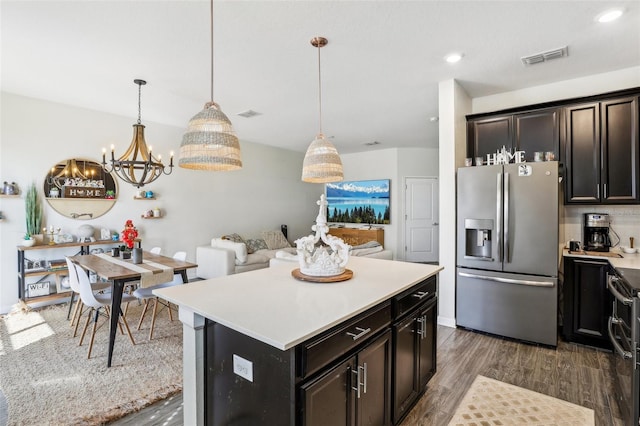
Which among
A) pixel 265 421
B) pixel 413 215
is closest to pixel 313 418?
pixel 265 421

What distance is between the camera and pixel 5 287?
3.98 m

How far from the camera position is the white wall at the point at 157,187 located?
4020mm

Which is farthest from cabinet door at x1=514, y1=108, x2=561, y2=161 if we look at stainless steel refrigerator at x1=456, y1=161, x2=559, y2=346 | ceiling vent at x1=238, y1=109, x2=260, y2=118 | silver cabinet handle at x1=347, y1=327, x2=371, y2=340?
ceiling vent at x1=238, y1=109, x2=260, y2=118

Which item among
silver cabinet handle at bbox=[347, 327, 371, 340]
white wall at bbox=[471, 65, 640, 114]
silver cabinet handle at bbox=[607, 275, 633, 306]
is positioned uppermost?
white wall at bbox=[471, 65, 640, 114]

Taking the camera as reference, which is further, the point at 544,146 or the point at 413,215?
the point at 413,215

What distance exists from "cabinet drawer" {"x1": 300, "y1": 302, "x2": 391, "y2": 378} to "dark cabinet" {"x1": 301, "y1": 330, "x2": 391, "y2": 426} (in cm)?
5

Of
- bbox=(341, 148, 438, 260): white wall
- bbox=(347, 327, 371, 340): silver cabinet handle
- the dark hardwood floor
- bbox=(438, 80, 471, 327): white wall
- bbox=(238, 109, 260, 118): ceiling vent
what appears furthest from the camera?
bbox=(341, 148, 438, 260): white wall

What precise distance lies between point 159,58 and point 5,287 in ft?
11.9

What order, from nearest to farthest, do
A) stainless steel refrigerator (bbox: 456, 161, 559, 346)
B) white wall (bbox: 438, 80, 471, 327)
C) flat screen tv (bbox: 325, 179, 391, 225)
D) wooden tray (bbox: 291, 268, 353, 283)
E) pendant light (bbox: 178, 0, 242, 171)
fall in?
pendant light (bbox: 178, 0, 242, 171), wooden tray (bbox: 291, 268, 353, 283), stainless steel refrigerator (bbox: 456, 161, 559, 346), white wall (bbox: 438, 80, 471, 327), flat screen tv (bbox: 325, 179, 391, 225)

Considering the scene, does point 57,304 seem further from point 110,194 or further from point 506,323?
point 506,323

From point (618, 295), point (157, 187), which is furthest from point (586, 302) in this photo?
point (157, 187)

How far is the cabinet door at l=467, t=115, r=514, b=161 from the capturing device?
3561 mm

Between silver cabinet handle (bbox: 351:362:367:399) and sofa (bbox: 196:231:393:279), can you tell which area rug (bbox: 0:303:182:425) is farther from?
sofa (bbox: 196:231:393:279)

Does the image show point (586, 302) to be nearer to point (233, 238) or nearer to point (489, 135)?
point (489, 135)
